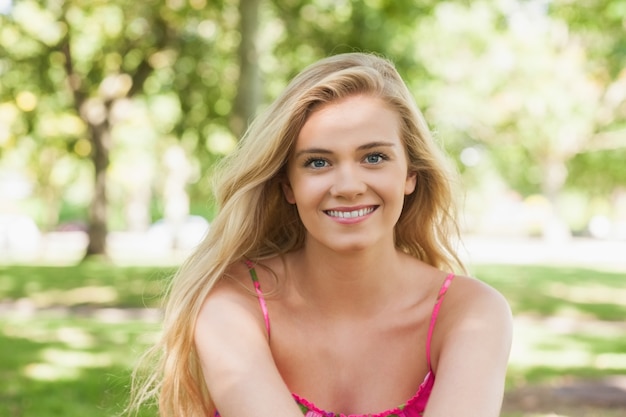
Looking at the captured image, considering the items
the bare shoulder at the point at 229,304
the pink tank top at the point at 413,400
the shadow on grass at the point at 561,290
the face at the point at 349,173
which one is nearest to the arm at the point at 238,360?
the bare shoulder at the point at 229,304

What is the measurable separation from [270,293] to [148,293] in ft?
36.0

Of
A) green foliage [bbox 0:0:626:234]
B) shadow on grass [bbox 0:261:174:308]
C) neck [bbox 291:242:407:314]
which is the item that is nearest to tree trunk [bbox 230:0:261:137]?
green foliage [bbox 0:0:626:234]

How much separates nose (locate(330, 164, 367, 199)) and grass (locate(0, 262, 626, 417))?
1.55 m

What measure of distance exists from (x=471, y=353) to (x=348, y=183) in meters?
0.64

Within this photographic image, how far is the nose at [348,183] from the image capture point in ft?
9.00

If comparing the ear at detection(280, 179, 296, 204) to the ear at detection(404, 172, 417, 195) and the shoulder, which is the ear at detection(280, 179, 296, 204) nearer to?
the ear at detection(404, 172, 417, 195)

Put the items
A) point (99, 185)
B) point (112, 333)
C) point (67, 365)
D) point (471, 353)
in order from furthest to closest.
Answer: point (99, 185), point (112, 333), point (67, 365), point (471, 353)

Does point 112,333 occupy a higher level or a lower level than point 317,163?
lower

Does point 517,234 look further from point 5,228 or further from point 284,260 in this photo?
point 284,260

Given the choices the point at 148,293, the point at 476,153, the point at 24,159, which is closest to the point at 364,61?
the point at 148,293

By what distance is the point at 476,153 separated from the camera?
3819cm

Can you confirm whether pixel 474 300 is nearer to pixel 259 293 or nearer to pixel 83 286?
pixel 259 293

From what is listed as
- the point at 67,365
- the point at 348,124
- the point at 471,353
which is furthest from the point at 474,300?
the point at 67,365

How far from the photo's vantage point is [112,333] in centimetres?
918
